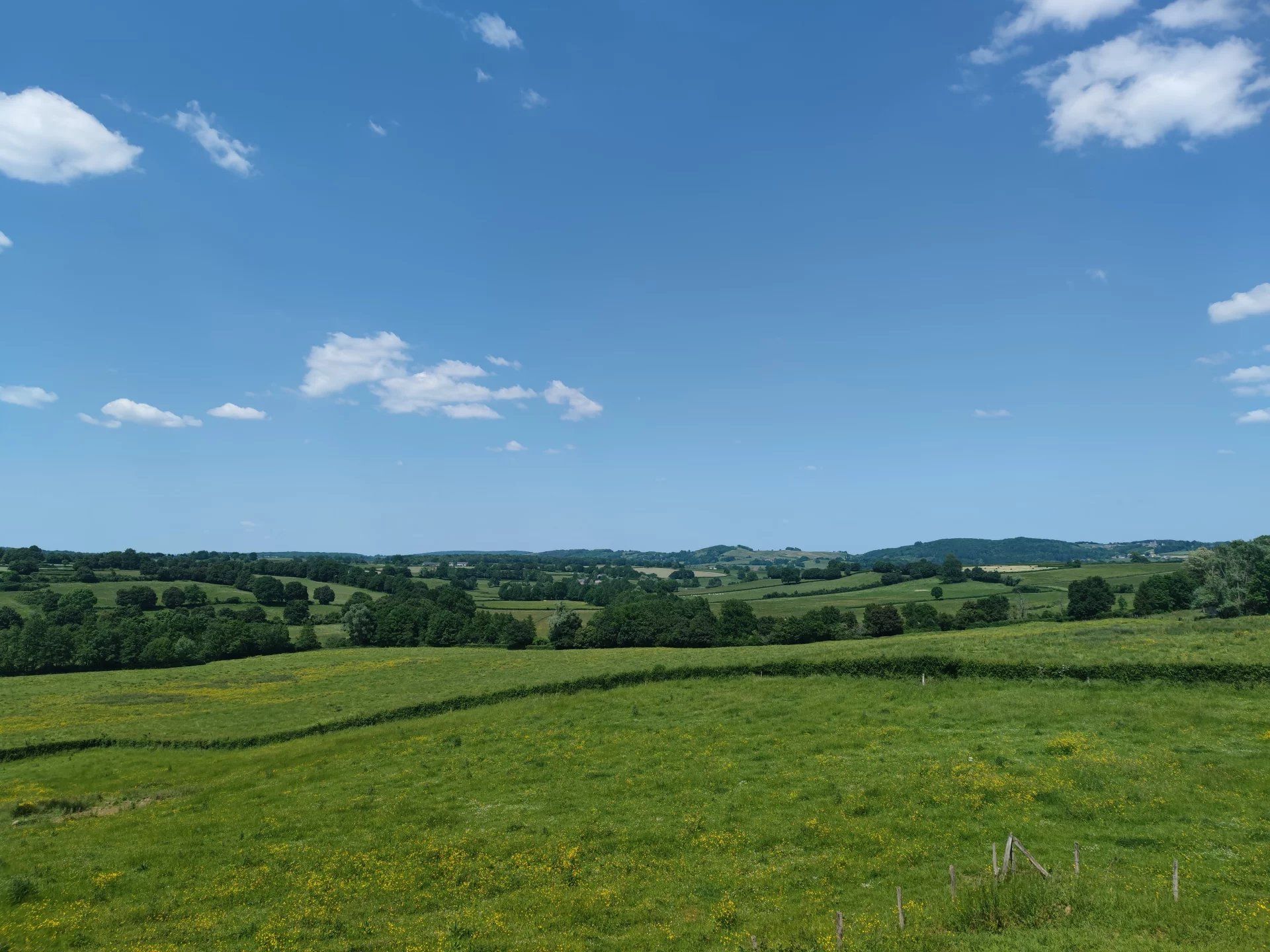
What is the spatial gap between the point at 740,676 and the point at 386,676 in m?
42.8

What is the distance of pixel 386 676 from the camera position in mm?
72750

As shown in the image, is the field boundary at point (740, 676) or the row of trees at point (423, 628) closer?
the field boundary at point (740, 676)

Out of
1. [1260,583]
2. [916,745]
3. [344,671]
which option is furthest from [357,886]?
[1260,583]

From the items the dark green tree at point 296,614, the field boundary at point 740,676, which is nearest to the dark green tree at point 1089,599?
the field boundary at point 740,676

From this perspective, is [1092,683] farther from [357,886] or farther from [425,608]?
[425,608]

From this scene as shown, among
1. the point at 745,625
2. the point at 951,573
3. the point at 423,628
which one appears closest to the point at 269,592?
the point at 423,628

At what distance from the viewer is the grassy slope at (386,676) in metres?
45.6

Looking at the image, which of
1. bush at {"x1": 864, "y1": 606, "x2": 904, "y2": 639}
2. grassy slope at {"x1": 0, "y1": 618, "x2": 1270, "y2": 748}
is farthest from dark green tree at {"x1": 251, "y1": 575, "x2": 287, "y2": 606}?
bush at {"x1": 864, "y1": 606, "x2": 904, "y2": 639}

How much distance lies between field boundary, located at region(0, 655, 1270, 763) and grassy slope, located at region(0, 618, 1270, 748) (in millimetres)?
845

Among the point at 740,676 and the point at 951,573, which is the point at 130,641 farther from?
the point at 951,573

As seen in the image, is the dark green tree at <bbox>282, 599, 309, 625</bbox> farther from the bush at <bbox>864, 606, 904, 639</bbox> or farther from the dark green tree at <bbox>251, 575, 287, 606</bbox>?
the bush at <bbox>864, 606, 904, 639</bbox>

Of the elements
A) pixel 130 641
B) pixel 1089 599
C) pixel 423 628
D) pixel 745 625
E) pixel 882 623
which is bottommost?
pixel 423 628

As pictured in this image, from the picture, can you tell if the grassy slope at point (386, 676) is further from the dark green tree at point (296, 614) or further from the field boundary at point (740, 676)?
the dark green tree at point (296, 614)

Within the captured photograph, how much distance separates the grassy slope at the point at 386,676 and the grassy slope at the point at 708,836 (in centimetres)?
827
